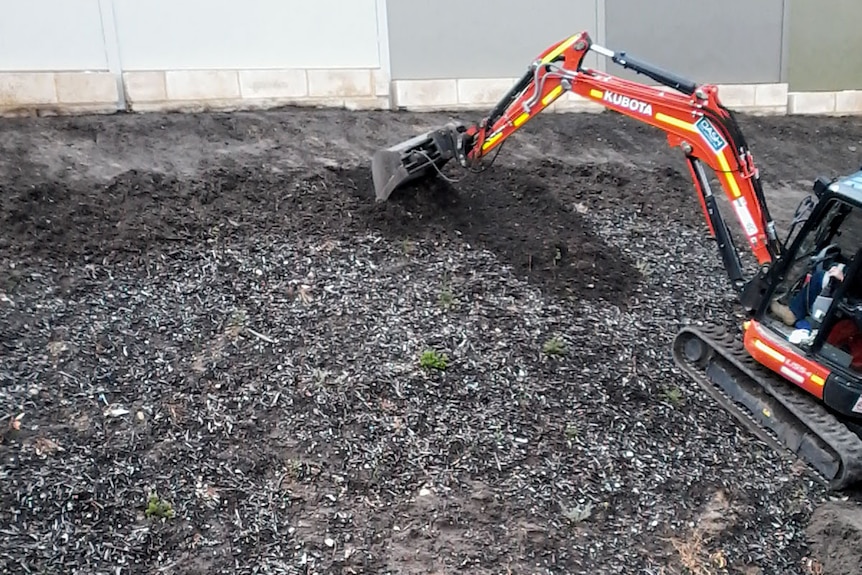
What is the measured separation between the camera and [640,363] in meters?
6.11

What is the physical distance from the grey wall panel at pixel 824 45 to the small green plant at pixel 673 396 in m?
8.28

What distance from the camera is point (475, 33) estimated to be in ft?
33.6

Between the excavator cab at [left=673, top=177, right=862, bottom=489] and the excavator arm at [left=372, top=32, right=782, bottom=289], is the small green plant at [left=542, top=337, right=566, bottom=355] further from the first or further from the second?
the excavator arm at [left=372, top=32, right=782, bottom=289]

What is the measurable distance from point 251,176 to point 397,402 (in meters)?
3.37

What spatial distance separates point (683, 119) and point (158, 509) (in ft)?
14.4

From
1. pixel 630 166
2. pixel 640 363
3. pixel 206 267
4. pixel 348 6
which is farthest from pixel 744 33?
pixel 206 267

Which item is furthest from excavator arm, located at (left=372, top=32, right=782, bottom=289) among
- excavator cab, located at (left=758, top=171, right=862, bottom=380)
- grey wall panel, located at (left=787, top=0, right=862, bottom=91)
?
grey wall panel, located at (left=787, top=0, right=862, bottom=91)

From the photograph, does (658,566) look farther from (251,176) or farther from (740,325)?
(251,176)

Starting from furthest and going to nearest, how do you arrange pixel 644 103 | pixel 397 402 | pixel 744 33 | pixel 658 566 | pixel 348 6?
pixel 744 33 → pixel 348 6 → pixel 644 103 → pixel 397 402 → pixel 658 566

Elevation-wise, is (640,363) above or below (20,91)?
below

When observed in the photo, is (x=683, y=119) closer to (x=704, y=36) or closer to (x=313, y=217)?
(x=313, y=217)

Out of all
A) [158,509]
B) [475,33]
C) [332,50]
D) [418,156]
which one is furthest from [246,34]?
[158,509]

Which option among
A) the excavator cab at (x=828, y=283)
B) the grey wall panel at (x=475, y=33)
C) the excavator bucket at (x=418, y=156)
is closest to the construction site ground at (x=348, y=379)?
the excavator bucket at (x=418, y=156)

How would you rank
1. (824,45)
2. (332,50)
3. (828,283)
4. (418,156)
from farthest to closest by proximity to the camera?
(824,45)
(332,50)
(418,156)
(828,283)
